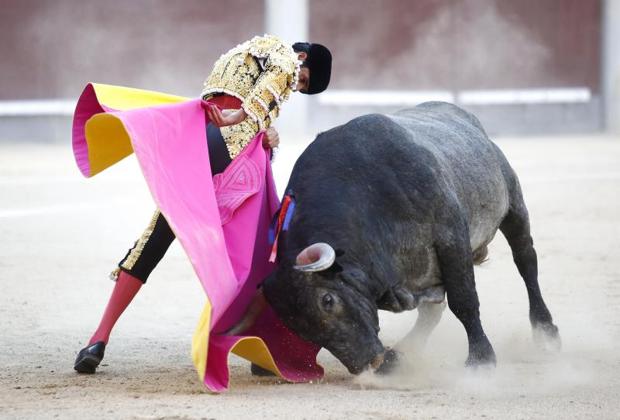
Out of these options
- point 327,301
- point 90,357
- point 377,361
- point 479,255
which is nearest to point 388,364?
point 377,361

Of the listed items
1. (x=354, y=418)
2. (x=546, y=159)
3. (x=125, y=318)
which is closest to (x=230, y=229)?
(x=354, y=418)

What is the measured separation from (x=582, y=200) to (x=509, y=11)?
8.15m

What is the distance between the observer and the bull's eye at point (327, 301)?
3479mm

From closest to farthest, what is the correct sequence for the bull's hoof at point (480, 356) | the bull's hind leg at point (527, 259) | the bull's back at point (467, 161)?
the bull's hoof at point (480, 356), the bull's back at point (467, 161), the bull's hind leg at point (527, 259)

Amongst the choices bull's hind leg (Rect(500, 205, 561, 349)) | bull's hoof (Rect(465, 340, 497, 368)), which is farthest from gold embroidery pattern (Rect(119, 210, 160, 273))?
bull's hind leg (Rect(500, 205, 561, 349))

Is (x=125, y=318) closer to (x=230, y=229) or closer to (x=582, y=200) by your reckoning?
(x=230, y=229)

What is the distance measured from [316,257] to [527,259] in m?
1.68

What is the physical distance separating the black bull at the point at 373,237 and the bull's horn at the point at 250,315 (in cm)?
13

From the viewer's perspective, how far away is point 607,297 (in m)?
5.55

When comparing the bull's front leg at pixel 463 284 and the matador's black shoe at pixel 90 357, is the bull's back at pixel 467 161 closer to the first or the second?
the bull's front leg at pixel 463 284

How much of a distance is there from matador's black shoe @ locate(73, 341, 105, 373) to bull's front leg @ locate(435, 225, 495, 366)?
3.53ft

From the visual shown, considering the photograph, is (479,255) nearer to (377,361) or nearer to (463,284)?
(463,284)

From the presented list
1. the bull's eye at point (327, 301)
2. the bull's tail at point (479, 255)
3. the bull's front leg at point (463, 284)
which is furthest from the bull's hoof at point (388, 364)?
the bull's tail at point (479, 255)

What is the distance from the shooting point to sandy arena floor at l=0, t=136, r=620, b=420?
3.36 m
